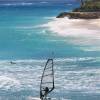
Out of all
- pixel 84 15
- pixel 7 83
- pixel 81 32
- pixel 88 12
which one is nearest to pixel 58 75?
pixel 7 83

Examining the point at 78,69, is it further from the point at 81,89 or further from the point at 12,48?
the point at 12,48

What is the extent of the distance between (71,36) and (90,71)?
1817 centimetres

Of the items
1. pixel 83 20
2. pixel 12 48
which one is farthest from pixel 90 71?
pixel 83 20

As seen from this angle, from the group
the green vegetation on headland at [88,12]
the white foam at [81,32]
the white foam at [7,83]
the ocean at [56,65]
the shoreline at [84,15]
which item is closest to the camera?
the ocean at [56,65]

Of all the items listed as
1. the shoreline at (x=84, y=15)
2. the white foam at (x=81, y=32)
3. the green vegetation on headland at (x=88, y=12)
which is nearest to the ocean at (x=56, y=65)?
the white foam at (x=81, y=32)

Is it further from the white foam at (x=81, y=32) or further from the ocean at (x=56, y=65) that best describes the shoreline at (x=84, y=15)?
the ocean at (x=56, y=65)

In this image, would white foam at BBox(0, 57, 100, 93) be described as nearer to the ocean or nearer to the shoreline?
the ocean

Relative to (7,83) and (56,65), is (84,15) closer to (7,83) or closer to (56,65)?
(56,65)

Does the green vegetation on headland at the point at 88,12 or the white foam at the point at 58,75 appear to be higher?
the green vegetation on headland at the point at 88,12

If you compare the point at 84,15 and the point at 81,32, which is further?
the point at 84,15

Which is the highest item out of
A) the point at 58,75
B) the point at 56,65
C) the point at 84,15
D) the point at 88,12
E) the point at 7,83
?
the point at 88,12

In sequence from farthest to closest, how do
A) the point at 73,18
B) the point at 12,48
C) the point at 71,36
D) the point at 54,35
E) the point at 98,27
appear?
the point at 73,18
the point at 98,27
the point at 54,35
the point at 71,36
the point at 12,48

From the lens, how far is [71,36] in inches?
1855

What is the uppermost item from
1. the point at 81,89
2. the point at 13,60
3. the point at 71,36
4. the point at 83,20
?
the point at 83,20
